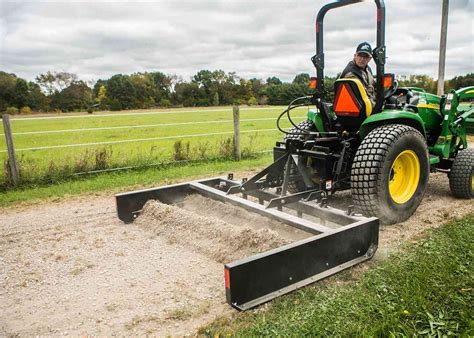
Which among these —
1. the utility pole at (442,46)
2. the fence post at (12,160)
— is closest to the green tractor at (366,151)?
the fence post at (12,160)

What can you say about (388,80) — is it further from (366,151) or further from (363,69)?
(366,151)

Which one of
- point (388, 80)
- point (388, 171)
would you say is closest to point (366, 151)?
point (388, 171)

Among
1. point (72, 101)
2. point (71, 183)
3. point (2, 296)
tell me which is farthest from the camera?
point (72, 101)

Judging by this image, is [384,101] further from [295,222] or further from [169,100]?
[169,100]

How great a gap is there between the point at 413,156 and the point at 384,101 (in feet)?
2.29

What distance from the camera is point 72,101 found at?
36.4 m

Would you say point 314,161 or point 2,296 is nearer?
point 2,296

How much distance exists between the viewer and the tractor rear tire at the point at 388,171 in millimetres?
4129

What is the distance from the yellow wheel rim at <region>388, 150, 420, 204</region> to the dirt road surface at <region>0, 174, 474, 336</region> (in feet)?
1.09

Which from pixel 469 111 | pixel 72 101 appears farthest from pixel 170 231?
pixel 72 101

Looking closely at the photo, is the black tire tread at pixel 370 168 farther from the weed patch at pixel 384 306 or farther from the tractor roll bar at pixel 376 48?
the weed patch at pixel 384 306

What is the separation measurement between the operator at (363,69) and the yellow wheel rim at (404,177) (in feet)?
2.39

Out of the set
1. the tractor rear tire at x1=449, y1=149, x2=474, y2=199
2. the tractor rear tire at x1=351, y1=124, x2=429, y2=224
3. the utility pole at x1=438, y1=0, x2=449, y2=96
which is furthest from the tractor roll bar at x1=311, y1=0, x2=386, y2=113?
the utility pole at x1=438, y1=0, x2=449, y2=96

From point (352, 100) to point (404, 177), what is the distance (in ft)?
3.62
